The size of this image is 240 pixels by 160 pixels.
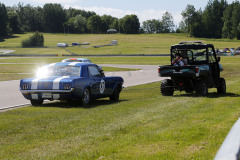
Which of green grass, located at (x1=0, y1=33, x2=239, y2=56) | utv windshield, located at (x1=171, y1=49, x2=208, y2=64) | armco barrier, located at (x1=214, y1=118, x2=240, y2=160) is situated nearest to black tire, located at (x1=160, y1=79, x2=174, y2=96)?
utv windshield, located at (x1=171, y1=49, x2=208, y2=64)

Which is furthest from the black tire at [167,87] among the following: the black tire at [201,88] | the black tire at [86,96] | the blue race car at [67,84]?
the black tire at [86,96]

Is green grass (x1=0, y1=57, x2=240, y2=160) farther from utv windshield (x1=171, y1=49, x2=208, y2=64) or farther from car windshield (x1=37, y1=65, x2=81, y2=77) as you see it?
utv windshield (x1=171, y1=49, x2=208, y2=64)

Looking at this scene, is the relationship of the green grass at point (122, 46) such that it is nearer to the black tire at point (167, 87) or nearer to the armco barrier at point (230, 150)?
the black tire at point (167, 87)

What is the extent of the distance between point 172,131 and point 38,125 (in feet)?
9.38

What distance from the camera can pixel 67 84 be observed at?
1173cm

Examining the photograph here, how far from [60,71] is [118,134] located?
21.1 feet

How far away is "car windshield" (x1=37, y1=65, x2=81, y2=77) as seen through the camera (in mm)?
12672

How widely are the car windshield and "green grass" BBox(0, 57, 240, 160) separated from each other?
2.92 m

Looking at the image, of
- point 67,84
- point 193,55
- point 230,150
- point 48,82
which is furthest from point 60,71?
point 230,150

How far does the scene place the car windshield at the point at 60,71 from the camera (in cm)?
1267

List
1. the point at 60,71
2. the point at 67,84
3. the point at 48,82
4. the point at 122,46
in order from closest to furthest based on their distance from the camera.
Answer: the point at 67,84 < the point at 48,82 < the point at 60,71 < the point at 122,46

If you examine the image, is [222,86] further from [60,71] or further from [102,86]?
[60,71]

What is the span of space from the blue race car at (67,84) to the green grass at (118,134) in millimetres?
1908

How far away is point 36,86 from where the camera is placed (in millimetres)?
12125
